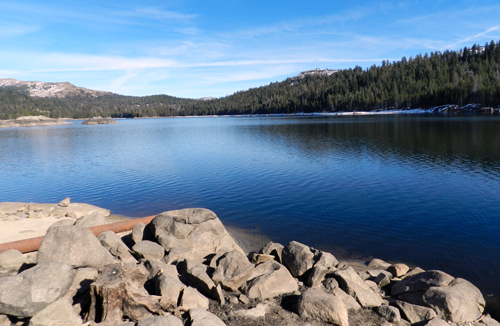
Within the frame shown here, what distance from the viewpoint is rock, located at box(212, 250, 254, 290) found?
10297 millimetres

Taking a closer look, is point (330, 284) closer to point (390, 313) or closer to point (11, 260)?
point (390, 313)

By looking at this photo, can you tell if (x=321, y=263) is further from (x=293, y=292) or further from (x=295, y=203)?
(x=295, y=203)

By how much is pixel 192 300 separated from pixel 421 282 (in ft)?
27.5

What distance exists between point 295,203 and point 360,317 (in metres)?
14.4

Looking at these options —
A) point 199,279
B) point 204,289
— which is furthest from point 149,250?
point 204,289

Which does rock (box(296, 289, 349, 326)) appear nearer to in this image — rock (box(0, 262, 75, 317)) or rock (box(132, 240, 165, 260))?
rock (box(132, 240, 165, 260))

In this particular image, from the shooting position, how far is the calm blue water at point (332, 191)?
16.7 meters

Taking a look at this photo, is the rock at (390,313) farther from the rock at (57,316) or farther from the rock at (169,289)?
the rock at (57,316)

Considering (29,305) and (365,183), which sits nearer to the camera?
(29,305)

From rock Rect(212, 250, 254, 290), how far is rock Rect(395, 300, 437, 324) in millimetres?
5277

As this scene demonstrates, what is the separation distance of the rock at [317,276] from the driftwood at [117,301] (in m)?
5.51

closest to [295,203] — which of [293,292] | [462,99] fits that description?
[293,292]

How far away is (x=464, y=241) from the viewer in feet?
54.1

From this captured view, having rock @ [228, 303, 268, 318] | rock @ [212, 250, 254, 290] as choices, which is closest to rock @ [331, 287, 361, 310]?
rock @ [228, 303, 268, 318]
